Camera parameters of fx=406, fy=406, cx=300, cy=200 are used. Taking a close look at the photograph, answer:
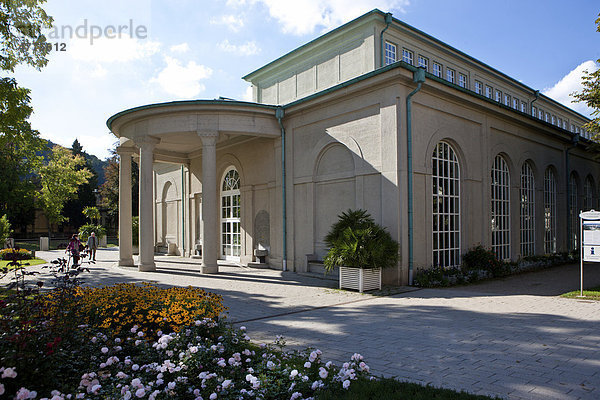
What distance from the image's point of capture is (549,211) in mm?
20672

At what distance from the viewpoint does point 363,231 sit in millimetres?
11398

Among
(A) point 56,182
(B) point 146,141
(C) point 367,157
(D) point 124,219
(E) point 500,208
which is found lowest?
(D) point 124,219

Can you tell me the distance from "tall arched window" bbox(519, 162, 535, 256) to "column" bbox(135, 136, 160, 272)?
16034 millimetres

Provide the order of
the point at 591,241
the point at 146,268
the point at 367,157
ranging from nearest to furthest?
1. the point at 591,241
2. the point at 367,157
3. the point at 146,268

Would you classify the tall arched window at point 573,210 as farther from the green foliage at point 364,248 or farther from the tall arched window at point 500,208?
→ the green foliage at point 364,248

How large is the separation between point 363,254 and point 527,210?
1155 cm

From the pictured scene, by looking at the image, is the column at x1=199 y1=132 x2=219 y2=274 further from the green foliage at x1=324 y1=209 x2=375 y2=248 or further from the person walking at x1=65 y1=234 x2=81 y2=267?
the person walking at x1=65 y1=234 x2=81 y2=267

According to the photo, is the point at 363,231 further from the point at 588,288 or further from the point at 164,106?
the point at 164,106

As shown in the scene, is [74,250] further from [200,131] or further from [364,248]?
[200,131]

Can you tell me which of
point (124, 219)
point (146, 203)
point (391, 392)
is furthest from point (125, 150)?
point (391, 392)

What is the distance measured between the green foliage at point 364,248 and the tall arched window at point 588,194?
18629 millimetres

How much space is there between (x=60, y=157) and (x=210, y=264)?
3746 centimetres

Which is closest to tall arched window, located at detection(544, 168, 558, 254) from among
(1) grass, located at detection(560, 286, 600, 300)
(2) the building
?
(2) the building

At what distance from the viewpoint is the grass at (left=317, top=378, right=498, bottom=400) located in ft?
13.4
